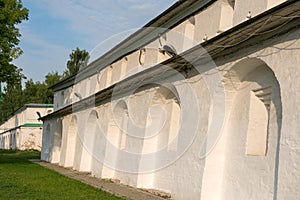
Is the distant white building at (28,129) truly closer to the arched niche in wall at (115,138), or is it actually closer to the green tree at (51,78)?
the green tree at (51,78)

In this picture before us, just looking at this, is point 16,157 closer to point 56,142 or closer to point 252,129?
point 56,142

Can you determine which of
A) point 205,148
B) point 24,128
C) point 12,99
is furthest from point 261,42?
point 12,99

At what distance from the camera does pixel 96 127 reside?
60.2ft

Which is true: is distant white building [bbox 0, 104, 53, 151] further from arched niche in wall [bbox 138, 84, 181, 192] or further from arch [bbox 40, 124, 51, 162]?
arched niche in wall [bbox 138, 84, 181, 192]

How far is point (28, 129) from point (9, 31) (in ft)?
87.7

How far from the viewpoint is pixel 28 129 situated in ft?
140

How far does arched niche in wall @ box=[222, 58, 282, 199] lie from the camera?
805 cm

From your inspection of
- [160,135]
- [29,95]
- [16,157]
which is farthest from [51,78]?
[160,135]

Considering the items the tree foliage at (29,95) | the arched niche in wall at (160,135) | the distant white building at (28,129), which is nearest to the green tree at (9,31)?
the arched niche in wall at (160,135)

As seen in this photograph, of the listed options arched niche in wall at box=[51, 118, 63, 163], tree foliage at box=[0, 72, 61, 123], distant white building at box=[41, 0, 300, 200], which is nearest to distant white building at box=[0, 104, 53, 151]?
tree foliage at box=[0, 72, 61, 123]

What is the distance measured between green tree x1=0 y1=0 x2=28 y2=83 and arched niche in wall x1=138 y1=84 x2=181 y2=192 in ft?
24.2

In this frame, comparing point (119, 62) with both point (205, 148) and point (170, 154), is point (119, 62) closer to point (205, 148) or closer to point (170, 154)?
point (170, 154)

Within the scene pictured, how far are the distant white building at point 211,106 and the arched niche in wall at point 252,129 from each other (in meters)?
0.02

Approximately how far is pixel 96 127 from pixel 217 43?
407 inches
